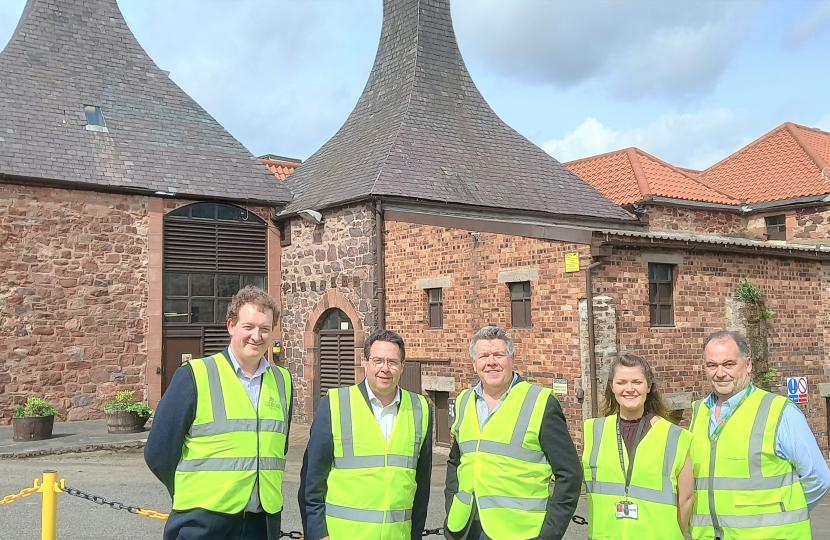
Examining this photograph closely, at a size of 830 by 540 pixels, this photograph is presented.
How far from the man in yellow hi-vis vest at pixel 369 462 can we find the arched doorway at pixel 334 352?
1218cm

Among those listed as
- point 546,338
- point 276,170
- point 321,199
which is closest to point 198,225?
point 321,199

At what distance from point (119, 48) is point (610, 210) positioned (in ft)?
40.9

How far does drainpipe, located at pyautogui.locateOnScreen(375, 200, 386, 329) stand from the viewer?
607 inches

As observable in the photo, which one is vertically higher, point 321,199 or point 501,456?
point 321,199

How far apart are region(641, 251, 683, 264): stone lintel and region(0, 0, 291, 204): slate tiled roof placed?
30.2 feet

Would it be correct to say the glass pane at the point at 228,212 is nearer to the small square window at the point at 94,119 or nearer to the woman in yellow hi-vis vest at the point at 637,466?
the small square window at the point at 94,119

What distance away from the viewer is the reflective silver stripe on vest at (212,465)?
378 centimetres

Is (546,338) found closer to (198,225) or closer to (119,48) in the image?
(198,225)

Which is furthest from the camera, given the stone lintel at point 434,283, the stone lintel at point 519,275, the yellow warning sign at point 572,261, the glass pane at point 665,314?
the stone lintel at point 434,283

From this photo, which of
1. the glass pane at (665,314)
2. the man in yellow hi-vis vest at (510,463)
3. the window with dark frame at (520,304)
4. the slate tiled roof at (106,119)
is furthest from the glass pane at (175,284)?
the man in yellow hi-vis vest at (510,463)

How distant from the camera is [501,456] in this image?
391 centimetres

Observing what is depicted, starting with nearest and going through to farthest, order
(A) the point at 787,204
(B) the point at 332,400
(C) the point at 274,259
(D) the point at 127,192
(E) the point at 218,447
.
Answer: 1. (E) the point at 218,447
2. (B) the point at 332,400
3. (D) the point at 127,192
4. (C) the point at 274,259
5. (A) the point at 787,204

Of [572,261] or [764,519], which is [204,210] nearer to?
[572,261]

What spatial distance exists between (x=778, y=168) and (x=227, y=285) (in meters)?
15.8
